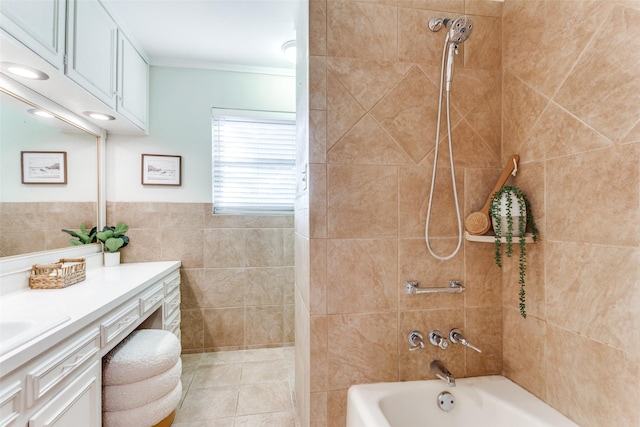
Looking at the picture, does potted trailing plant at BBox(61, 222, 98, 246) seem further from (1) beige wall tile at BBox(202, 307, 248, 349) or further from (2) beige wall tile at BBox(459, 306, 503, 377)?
(2) beige wall tile at BBox(459, 306, 503, 377)

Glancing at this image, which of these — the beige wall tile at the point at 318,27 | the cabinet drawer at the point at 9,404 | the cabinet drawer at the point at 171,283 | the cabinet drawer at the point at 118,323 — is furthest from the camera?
the cabinet drawer at the point at 171,283

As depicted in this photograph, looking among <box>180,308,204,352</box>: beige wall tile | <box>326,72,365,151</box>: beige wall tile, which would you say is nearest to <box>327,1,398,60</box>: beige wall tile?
<box>326,72,365,151</box>: beige wall tile

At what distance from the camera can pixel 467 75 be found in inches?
55.3

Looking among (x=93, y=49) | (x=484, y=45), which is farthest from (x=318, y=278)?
(x=93, y=49)

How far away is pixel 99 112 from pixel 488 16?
2539 millimetres

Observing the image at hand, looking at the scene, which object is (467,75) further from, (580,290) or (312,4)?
(580,290)

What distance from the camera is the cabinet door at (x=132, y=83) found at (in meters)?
2.15

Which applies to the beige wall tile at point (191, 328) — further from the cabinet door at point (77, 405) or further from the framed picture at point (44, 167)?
the framed picture at point (44, 167)

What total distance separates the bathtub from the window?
1.92 metres

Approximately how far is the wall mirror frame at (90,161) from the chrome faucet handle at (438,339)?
86.3 inches

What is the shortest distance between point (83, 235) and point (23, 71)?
48.5 inches

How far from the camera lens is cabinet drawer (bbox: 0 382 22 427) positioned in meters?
0.85

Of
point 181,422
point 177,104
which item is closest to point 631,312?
point 181,422

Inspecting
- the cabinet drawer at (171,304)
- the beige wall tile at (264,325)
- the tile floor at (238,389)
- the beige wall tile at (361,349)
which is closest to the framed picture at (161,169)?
the cabinet drawer at (171,304)
